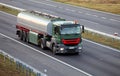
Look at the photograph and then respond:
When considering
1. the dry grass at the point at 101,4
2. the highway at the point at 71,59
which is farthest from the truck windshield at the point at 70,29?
the dry grass at the point at 101,4

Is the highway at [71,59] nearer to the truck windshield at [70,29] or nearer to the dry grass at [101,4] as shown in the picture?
the truck windshield at [70,29]

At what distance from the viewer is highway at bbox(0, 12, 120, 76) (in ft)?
109

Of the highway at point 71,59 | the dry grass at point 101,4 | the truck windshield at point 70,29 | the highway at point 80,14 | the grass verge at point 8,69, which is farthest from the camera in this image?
the dry grass at point 101,4

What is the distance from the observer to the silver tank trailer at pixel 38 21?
40.7 metres

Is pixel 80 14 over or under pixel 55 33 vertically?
under

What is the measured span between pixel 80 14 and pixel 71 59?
3180 centimetres

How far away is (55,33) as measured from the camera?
39625 mm

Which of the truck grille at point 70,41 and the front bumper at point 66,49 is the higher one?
the truck grille at point 70,41

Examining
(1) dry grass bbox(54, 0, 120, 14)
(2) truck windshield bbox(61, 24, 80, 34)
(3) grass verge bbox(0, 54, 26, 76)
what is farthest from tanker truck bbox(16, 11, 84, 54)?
(1) dry grass bbox(54, 0, 120, 14)

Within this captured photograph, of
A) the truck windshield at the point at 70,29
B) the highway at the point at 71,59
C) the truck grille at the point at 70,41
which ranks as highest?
the truck windshield at the point at 70,29

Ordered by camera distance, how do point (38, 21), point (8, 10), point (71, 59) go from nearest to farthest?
point (71, 59) < point (38, 21) < point (8, 10)

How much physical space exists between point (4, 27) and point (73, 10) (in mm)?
19313

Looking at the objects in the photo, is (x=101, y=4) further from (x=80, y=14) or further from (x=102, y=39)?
(x=102, y=39)

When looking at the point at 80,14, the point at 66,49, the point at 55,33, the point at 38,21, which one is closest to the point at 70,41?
the point at 66,49
